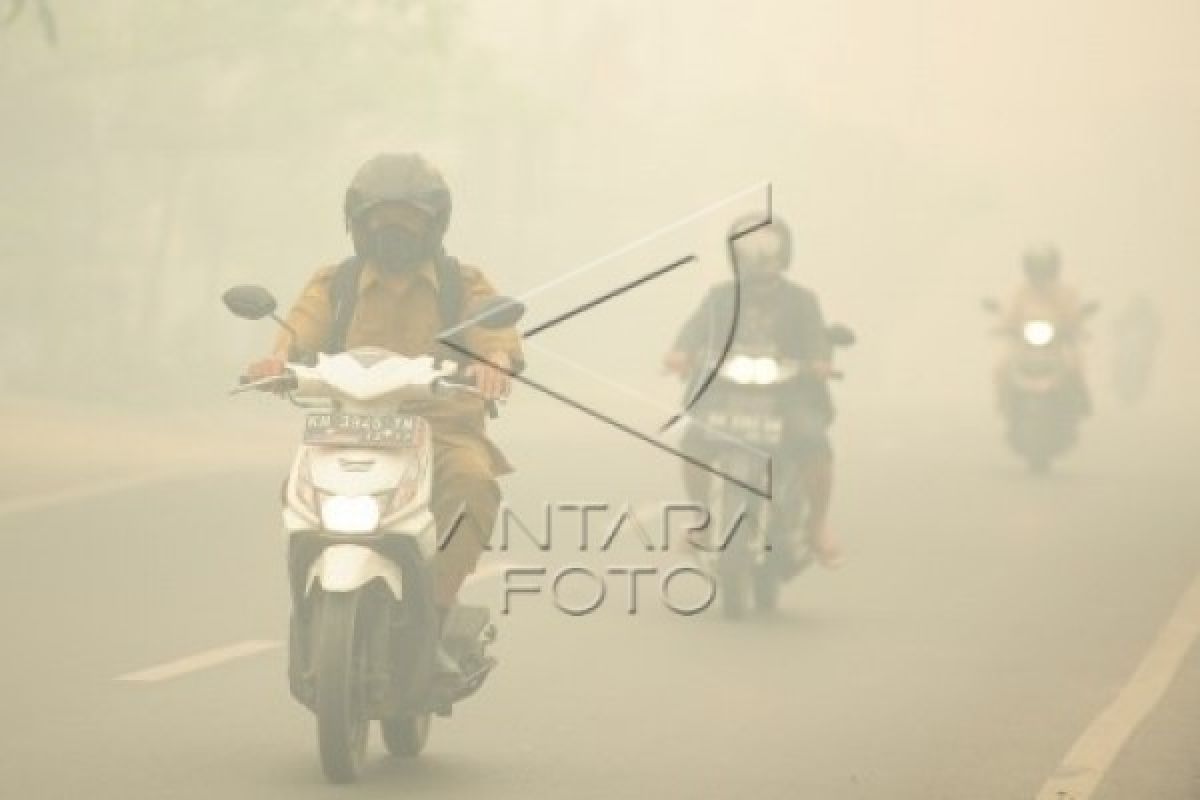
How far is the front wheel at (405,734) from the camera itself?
34.9ft

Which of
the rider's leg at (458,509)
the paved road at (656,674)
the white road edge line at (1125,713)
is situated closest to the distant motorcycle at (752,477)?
the paved road at (656,674)

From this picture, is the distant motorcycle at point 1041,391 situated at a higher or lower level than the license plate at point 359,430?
higher

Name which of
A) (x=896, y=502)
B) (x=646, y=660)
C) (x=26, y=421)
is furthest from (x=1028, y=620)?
(x=26, y=421)

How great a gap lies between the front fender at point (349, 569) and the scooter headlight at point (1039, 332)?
1920 centimetres

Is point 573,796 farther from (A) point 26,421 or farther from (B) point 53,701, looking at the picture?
(A) point 26,421

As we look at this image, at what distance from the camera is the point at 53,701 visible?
12.1 metres

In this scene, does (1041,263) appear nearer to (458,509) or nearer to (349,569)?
(458,509)

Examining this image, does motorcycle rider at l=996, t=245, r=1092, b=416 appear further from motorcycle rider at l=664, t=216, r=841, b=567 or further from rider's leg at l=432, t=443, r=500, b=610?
rider's leg at l=432, t=443, r=500, b=610

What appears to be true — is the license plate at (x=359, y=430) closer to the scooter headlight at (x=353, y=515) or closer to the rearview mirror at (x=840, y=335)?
the scooter headlight at (x=353, y=515)

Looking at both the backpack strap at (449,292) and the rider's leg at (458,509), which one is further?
the backpack strap at (449,292)

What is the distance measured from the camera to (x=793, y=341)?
16172 millimetres

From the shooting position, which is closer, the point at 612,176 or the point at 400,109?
the point at 400,109

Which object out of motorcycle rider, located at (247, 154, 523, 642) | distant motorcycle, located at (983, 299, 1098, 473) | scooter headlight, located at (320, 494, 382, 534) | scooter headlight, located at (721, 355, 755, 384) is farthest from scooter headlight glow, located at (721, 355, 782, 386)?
distant motorcycle, located at (983, 299, 1098, 473)

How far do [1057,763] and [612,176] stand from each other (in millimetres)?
62259
